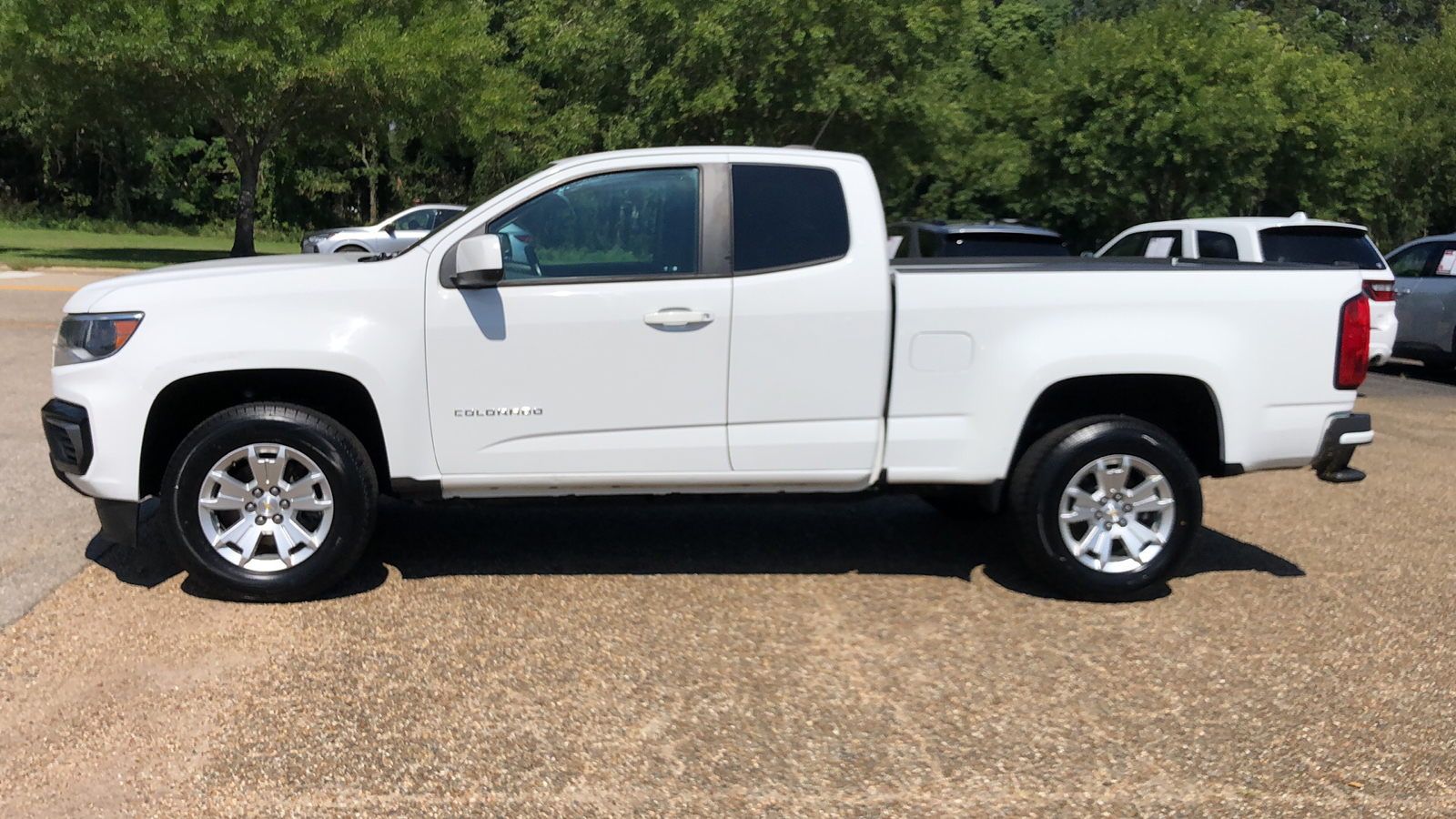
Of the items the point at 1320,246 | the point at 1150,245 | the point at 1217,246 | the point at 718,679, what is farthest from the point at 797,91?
the point at 718,679

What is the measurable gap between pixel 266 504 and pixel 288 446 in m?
0.27

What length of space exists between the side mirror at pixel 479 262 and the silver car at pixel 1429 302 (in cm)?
1248

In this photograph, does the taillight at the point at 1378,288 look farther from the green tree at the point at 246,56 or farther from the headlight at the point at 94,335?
the green tree at the point at 246,56

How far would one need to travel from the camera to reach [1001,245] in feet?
35.3

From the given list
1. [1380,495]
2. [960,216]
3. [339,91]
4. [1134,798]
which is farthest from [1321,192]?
[1134,798]

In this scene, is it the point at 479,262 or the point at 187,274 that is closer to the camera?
the point at 479,262

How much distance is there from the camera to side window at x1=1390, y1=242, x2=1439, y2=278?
49.5 feet

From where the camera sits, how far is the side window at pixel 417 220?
2511cm

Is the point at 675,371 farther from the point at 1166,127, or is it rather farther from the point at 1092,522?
the point at 1166,127

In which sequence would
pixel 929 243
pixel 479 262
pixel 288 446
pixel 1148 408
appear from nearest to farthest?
pixel 479 262 → pixel 288 446 → pixel 1148 408 → pixel 929 243

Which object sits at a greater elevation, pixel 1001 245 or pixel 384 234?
pixel 1001 245

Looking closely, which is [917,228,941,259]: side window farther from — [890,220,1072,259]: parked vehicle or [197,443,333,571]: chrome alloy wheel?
[197,443,333,571]: chrome alloy wheel

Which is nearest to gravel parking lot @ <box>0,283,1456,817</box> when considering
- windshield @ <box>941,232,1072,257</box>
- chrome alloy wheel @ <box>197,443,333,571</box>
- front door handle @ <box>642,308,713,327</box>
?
chrome alloy wheel @ <box>197,443,333,571</box>

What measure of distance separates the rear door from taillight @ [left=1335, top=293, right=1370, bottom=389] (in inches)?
78.1
